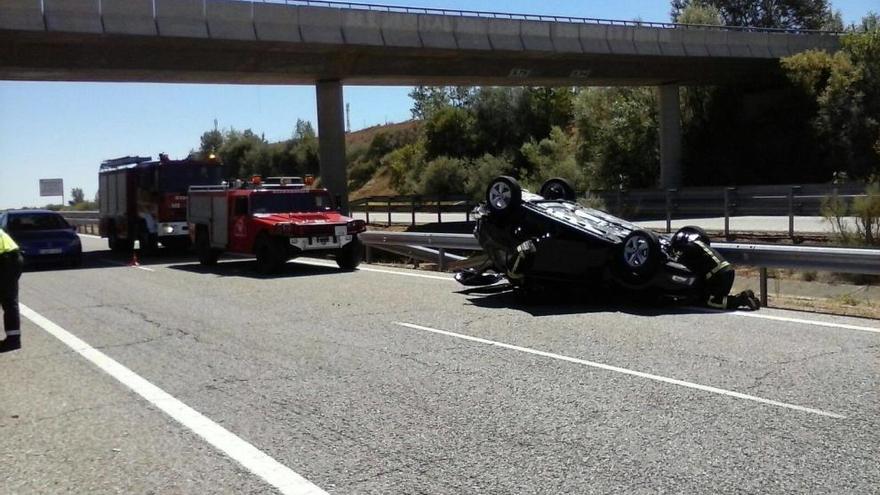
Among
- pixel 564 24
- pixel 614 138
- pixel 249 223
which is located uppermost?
pixel 564 24

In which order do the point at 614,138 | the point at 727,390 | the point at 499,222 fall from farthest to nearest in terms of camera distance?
1. the point at 614,138
2. the point at 499,222
3. the point at 727,390

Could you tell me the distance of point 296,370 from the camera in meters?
8.30

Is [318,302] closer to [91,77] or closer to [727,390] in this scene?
[727,390]

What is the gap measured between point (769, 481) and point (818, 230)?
17922 mm

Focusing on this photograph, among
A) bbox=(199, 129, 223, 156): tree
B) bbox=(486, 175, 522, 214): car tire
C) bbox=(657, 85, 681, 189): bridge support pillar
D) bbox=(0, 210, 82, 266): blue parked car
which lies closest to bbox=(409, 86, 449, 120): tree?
bbox=(199, 129, 223, 156): tree

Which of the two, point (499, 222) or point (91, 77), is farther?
point (91, 77)

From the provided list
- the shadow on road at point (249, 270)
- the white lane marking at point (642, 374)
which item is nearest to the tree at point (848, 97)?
the shadow on road at point (249, 270)

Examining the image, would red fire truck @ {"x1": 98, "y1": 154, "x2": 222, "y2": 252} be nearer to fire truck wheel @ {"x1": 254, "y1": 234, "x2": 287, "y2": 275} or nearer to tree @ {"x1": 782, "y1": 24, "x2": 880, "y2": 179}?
fire truck wheel @ {"x1": 254, "y1": 234, "x2": 287, "y2": 275}

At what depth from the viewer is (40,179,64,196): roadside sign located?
80.3 m

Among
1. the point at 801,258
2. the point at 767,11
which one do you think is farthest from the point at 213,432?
the point at 767,11

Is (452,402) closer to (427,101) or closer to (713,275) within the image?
(713,275)

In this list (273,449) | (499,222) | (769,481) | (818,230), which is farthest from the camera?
(818,230)

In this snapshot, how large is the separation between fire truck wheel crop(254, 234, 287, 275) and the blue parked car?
23.9 ft

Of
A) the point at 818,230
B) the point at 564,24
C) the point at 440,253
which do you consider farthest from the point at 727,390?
the point at 564,24
